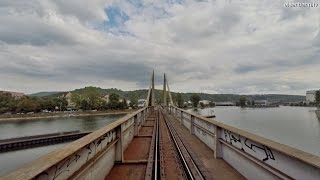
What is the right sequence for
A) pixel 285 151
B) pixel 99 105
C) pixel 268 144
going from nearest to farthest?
pixel 285 151 → pixel 268 144 → pixel 99 105

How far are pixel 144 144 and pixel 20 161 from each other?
88.7 feet

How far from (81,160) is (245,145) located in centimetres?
339

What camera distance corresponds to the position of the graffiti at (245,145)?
15.8ft

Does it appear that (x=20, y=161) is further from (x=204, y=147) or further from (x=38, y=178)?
(x=38, y=178)

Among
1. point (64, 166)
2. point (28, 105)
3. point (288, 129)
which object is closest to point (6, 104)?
point (28, 105)

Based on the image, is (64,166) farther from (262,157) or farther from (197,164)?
(197,164)

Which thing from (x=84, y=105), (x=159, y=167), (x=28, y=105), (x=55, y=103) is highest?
(x=55, y=103)

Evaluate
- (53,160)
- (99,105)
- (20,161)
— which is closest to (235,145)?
(53,160)

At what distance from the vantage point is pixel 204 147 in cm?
1009

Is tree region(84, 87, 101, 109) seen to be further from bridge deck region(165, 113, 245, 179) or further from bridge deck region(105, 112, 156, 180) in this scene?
bridge deck region(165, 113, 245, 179)

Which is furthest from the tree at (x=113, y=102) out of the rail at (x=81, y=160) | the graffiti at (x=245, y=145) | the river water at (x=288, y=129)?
the graffiti at (x=245, y=145)

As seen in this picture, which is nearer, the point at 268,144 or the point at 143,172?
the point at 268,144

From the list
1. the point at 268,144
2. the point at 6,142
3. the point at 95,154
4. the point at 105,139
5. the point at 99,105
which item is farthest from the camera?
the point at 99,105

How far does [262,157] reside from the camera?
5031 millimetres
